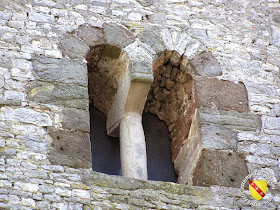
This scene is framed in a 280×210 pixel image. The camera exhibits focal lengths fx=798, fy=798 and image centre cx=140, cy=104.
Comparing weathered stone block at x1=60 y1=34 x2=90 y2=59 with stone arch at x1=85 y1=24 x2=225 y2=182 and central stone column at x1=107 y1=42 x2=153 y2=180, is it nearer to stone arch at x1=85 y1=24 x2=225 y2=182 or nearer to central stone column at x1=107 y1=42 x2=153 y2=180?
stone arch at x1=85 y1=24 x2=225 y2=182

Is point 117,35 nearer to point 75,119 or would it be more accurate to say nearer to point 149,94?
point 149,94

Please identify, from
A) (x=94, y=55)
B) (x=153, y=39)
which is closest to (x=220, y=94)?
(x=153, y=39)

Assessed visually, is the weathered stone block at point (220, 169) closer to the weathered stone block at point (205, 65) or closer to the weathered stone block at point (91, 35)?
the weathered stone block at point (205, 65)

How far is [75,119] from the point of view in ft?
22.1

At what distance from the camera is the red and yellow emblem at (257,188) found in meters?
6.73

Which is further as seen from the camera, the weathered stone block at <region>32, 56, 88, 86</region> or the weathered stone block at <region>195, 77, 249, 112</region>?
the weathered stone block at <region>195, 77, 249, 112</region>

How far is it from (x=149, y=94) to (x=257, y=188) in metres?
1.67

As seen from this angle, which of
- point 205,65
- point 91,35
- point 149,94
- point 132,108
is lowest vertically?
point 132,108

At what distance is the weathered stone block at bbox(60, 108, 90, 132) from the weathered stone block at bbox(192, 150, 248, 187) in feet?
3.36

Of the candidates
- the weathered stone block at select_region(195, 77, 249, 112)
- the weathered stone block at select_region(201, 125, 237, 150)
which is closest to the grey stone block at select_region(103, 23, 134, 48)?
the weathered stone block at select_region(195, 77, 249, 112)

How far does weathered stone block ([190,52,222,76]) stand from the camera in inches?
295

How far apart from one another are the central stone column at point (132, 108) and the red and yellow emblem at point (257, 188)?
90 cm

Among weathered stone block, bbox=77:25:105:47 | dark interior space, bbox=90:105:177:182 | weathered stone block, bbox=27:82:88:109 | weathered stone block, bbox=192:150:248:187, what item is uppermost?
weathered stone block, bbox=77:25:105:47

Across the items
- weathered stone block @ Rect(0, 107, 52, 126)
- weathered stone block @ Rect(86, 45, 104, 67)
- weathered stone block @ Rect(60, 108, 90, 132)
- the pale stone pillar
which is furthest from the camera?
weathered stone block @ Rect(86, 45, 104, 67)
